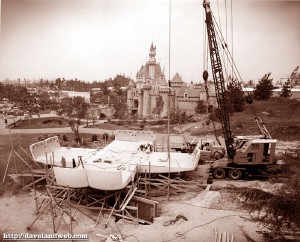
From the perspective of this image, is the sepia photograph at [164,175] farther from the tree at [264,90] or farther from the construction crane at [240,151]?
the tree at [264,90]

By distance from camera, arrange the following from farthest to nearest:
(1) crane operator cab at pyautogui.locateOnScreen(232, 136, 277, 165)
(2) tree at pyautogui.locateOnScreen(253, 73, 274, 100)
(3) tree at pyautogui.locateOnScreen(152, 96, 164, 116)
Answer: (3) tree at pyautogui.locateOnScreen(152, 96, 164, 116), (2) tree at pyautogui.locateOnScreen(253, 73, 274, 100), (1) crane operator cab at pyautogui.locateOnScreen(232, 136, 277, 165)

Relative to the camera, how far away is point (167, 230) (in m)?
8.41

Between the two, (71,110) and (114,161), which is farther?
(71,110)

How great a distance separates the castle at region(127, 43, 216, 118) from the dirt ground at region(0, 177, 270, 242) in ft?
64.1

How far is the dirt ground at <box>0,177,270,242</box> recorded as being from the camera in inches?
323

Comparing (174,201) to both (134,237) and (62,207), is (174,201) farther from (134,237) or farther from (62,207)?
(62,207)

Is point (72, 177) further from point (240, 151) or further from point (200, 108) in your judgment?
point (200, 108)

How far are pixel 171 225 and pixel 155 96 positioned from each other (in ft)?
88.6

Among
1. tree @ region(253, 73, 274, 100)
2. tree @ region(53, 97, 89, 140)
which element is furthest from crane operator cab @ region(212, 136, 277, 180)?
tree @ region(53, 97, 89, 140)

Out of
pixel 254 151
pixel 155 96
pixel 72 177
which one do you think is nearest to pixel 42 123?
pixel 155 96

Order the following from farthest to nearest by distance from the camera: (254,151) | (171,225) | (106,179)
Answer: (254,151)
(106,179)
(171,225)

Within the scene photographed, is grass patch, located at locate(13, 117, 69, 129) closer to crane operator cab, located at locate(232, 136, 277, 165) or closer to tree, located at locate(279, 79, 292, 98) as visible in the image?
crane operator cab, located at locate(232, 136, 277, 165)

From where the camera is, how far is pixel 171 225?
341 inches

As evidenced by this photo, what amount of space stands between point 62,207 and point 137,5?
8.19 meters
